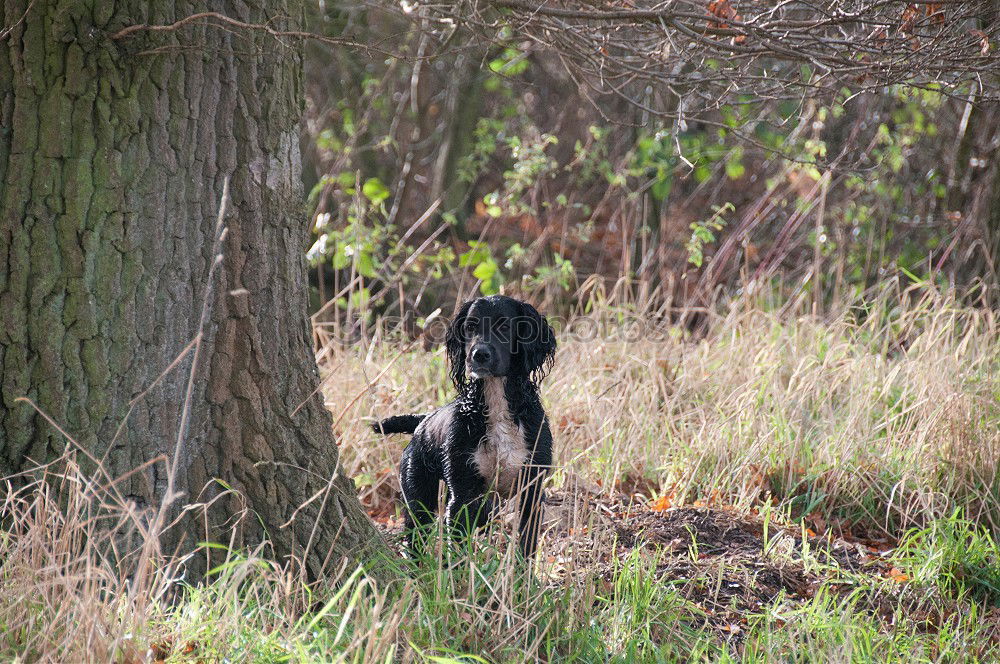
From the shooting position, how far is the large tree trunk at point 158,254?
3.05 metres

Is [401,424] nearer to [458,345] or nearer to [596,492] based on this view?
[458,345]

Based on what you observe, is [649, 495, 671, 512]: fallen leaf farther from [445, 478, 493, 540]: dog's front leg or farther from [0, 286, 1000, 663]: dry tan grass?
[445, 478, 493, 540]: dog's front leg

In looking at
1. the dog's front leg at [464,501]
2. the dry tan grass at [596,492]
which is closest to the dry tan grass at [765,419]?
the dry tan grass at [596,492]

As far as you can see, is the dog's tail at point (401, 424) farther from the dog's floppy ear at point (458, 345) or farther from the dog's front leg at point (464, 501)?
the dog's front leg at point (464, 501)

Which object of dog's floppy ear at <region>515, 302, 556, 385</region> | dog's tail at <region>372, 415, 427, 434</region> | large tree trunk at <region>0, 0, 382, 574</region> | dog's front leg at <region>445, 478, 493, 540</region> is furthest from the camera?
dog's tail at <region>372, 415, 427, 434</region>

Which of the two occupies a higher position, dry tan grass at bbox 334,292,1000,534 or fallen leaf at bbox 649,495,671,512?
dry tan grass at bbox 334,292,1000,534

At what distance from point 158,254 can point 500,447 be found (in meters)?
1.48

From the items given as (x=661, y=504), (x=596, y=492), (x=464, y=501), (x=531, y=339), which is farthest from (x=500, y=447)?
(x=661, y=504)

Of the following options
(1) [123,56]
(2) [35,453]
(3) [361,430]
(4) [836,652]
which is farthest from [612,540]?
(1) [123,56]

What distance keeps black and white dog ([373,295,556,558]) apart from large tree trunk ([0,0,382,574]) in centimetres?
58

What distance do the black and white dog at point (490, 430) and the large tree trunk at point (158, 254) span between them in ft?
1.91

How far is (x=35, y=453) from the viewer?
3084 millimetres

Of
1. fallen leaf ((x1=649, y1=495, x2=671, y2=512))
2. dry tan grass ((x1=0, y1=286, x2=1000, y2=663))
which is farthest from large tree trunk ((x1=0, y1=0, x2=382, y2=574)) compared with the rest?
fallen leaf ((x1=649, y1=495, x2=671, y2=512))

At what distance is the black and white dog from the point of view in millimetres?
3846
